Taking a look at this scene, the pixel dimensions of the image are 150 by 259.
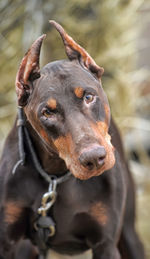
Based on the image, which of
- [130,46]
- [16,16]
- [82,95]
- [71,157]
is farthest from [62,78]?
[130,46]

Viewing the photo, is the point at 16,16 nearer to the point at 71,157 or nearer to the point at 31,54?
the point at 31,54

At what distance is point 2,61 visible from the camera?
464cm

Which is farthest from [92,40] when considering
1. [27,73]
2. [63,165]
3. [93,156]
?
[93,156]

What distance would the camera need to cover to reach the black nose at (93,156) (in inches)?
95.7

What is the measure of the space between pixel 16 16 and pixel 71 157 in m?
2.02

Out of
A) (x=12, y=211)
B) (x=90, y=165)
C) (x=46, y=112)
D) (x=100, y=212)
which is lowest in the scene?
(x=100, y=212)

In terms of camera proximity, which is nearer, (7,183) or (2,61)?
(7,183)

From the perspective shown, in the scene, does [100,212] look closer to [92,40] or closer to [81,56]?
[81,56]

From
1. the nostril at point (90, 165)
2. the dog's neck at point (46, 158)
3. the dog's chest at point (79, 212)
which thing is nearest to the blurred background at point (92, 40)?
the dog's neck at point (46, 158)

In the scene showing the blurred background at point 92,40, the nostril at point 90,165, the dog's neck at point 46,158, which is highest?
the nostril at point 90,165

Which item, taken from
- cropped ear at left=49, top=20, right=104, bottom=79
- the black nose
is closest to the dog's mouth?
the black nose

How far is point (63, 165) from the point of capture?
9.86 feet

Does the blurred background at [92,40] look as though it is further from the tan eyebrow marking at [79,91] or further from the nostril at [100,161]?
the nostril at [100,161]

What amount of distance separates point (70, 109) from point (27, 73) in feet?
0.96
